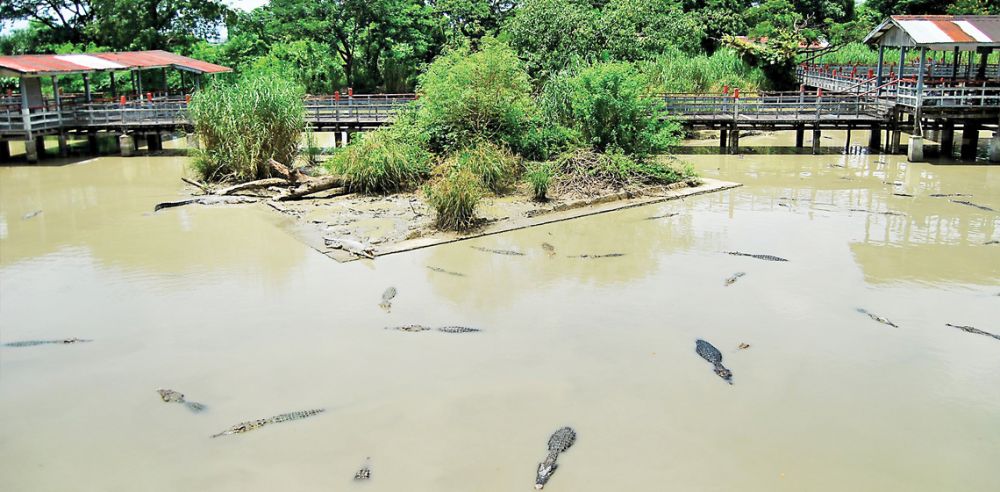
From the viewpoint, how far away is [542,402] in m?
7.59

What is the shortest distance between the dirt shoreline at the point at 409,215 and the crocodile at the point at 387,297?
169 centimetres

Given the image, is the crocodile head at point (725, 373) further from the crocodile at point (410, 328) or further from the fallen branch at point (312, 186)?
the fallen branch at point (312, 186)

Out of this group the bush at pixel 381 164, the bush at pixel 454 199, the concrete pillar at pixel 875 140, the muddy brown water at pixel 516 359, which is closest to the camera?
the muddy brown water at pixel 516 359

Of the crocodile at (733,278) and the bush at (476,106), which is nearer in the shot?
the crocodile at (733,278)

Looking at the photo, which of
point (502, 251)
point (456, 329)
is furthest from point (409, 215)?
point (456, 329)

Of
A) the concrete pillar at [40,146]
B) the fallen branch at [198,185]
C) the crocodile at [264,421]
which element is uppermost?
the concrete pillar at [40,146]

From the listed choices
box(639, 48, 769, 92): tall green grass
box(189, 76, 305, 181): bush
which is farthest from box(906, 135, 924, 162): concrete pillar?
box(189, 76, 305, 181): bush

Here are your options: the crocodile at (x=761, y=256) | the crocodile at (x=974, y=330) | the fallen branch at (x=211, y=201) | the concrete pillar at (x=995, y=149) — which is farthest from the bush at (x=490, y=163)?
the concrete pillar at (x=995, y=149)

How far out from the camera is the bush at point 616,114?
16.5m

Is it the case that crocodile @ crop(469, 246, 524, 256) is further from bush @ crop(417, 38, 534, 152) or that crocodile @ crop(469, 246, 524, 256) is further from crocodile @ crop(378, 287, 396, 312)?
bush @ crop(417, 38, 534, 152)

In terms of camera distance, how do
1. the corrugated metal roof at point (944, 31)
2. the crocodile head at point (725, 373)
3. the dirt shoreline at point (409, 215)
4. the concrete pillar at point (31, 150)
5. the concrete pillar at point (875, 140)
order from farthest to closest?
the concrete pillar at point (875, 140) < the concrete pillar at point (31, 150) < the corrugated metal roof at point (944, 31) < the dirt shoreline at point (409, 215) < the crocodile head at point (725, 373)

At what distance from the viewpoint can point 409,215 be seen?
48.0ft

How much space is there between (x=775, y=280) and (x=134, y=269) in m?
8.94

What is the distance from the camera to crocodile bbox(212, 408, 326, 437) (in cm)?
711
